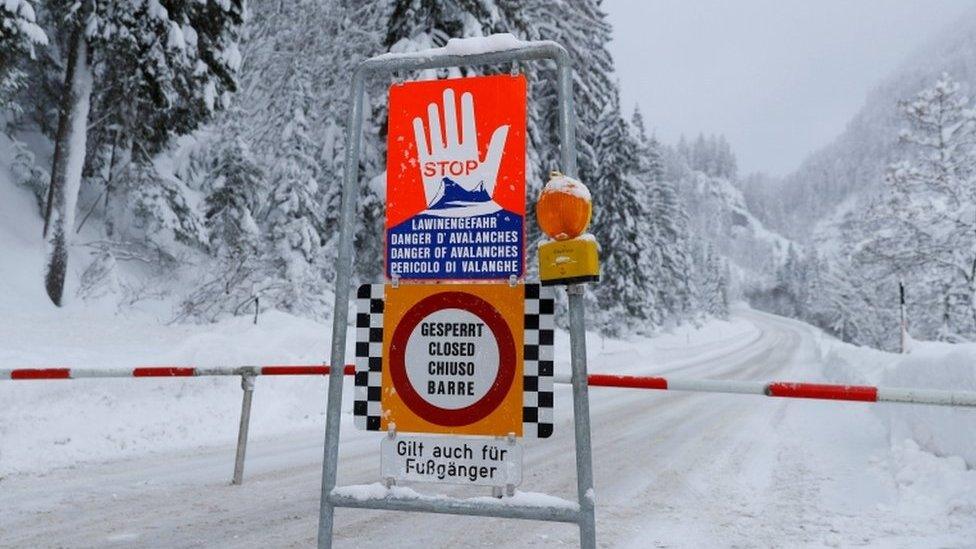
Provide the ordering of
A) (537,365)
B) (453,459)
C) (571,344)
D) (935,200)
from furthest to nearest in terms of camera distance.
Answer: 1. (935,200)
2. (453,459)
3. (537,365)
4. (571,344)

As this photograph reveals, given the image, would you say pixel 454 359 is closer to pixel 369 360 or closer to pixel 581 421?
pixel 369 360

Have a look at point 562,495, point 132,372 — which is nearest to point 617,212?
point 562,495

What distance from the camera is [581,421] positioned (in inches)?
115

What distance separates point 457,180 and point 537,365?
35.2 inches

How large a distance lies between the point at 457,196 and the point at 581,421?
112 cm

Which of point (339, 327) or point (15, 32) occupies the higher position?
point (15, 32)

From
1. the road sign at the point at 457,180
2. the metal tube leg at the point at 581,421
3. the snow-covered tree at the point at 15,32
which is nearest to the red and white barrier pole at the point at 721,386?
the metal tube leg at the point at 581,421

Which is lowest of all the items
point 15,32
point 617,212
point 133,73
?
point 15,32

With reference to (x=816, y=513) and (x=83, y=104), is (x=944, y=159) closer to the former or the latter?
(x=816, y=513)

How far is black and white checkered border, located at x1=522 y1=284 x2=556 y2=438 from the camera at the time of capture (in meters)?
3.03

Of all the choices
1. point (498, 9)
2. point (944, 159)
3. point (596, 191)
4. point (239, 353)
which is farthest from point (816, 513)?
point (596, 191)

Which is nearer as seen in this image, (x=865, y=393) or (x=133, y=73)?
(x=865, y=393)

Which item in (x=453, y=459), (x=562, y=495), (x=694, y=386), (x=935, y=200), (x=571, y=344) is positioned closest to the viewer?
(x=571, y=344)

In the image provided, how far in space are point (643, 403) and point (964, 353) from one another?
7.21 m
